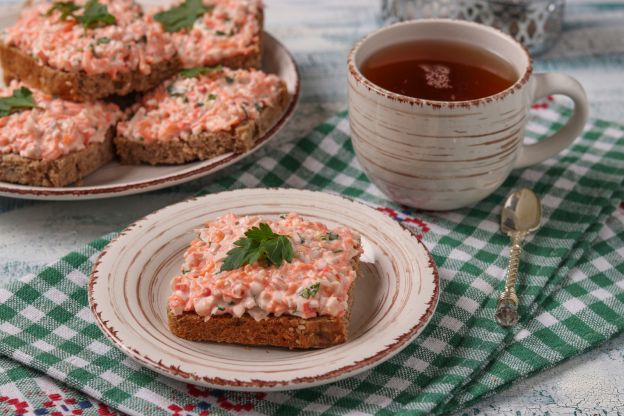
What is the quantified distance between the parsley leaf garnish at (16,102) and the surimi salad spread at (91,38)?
0.15 meters

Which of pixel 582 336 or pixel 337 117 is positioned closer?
pixel 582 336

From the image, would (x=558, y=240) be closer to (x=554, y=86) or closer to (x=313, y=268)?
(x=554, y=86)

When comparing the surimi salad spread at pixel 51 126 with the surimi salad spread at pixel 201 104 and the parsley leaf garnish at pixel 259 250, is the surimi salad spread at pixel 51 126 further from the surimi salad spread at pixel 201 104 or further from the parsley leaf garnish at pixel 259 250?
the parsley leaf garnish at pixel 259 250

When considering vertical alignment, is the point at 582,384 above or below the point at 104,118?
below

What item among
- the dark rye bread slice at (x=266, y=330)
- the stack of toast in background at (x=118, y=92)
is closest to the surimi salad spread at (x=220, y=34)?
the stack of toast in background at (x=118, y=92)

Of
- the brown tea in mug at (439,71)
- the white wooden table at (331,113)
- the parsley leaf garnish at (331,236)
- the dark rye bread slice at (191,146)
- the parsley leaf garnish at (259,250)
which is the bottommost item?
the white wooden table at (331,113)

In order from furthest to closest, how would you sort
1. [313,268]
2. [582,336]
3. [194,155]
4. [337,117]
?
1. [337,117]
2. [194,155]
3. [582,336]
4. [313,268]

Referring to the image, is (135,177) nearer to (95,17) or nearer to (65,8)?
(95,17)

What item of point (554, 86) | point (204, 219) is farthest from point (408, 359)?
point (554, 86)

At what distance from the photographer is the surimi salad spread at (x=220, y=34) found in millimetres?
3074

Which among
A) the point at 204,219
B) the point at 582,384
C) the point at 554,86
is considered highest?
the point at 554,86

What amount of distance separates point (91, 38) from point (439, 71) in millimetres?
1256

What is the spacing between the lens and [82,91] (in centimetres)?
288

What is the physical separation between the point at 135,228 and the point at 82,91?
2.57 ft
